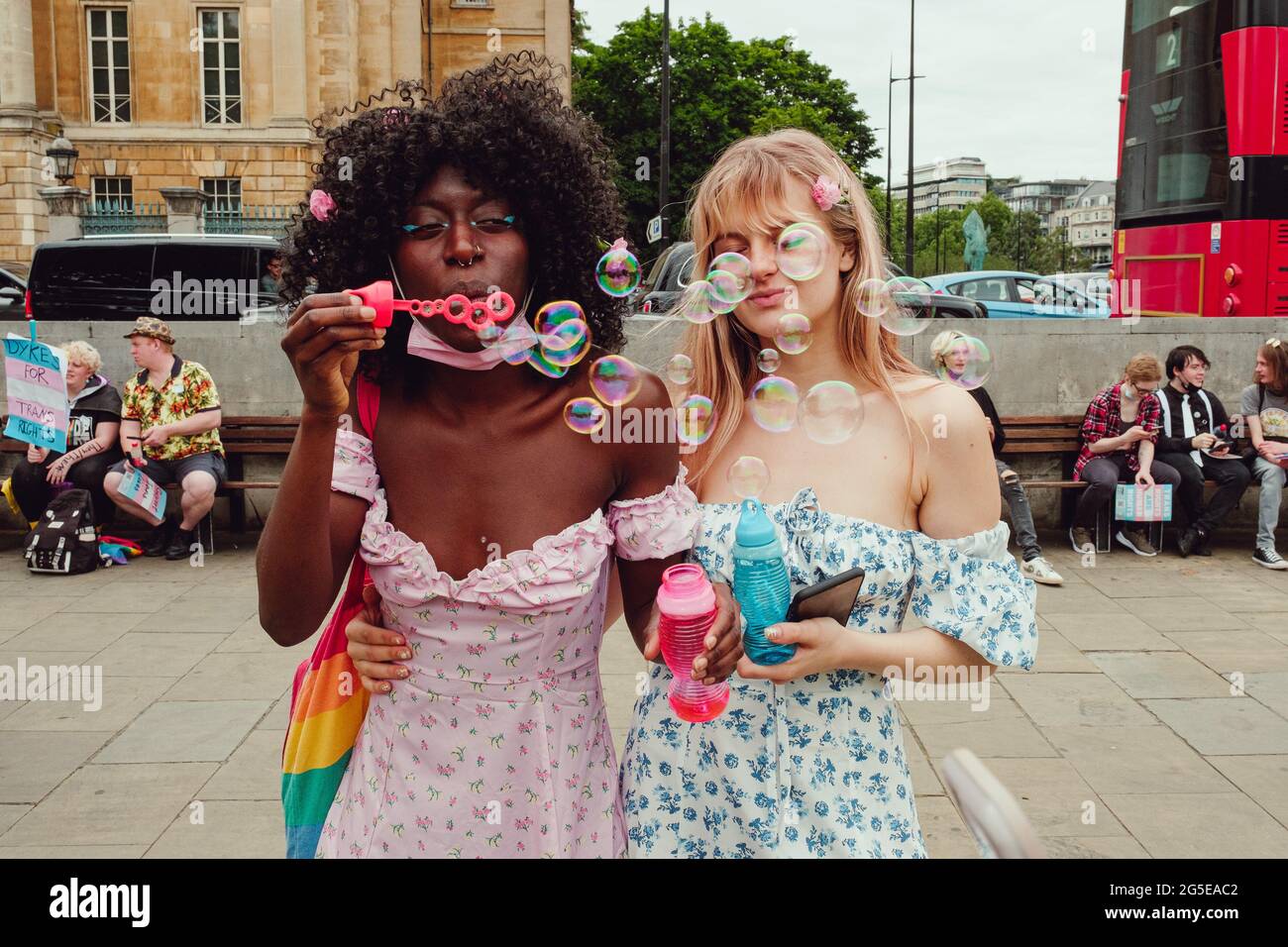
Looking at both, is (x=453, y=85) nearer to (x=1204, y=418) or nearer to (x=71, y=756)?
(x=71, y=756)

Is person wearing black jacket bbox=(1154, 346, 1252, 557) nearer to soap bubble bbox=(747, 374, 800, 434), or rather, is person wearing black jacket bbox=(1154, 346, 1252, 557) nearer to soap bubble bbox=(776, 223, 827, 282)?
soap bubble bbox=(747, 374, 800, 434)

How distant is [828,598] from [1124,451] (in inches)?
280

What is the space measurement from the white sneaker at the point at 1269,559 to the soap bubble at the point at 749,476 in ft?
22.4

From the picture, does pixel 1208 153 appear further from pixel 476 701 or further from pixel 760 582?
pixel 476 701

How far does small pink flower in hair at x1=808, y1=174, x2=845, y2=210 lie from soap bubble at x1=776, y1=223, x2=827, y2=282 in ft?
0.17

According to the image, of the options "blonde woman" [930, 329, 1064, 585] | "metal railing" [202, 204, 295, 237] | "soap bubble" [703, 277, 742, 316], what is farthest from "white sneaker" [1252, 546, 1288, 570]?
"metal railing" [202, 204, 295, 237]

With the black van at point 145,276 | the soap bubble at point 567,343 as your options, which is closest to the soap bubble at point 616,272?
the soap bubble at point 567,343

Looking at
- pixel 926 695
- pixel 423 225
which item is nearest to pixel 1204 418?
pixel 926 695

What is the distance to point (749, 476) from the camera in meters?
2.04

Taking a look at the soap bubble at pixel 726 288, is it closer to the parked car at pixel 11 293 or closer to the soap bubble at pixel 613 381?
the soap bubble at pixel 613 381

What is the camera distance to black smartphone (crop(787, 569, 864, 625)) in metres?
1.79

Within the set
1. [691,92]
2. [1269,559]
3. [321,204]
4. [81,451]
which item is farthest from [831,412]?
[691,92]

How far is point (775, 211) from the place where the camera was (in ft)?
6.54
